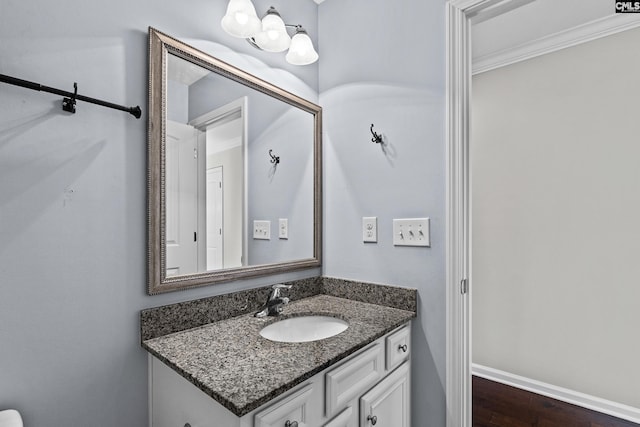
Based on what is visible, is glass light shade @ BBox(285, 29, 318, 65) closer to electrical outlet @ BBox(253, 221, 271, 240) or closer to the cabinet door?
electrical outlet @ BBox(253, 221, 271, 240)

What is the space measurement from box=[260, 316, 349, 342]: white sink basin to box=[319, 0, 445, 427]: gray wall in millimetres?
325

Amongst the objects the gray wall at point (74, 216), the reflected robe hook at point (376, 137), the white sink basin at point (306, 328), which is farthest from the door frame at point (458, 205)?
the gray wall at point (74, 216)

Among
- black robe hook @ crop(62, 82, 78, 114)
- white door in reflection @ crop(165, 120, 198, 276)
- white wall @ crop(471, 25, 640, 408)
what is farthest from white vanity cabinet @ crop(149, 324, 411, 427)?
white wall @ crop(471, 25, 640, 408)

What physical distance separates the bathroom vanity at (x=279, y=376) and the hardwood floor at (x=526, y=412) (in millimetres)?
1007

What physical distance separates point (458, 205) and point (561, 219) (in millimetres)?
1322

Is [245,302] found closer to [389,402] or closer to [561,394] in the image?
[389,402]

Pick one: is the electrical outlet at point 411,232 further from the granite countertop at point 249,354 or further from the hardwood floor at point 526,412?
the hardwood floor at point 526,412

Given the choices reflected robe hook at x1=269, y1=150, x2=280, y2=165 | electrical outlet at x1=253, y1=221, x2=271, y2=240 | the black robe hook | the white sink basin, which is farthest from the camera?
reflected robe hook at x1=269, y1=150, x2=280, y2=165

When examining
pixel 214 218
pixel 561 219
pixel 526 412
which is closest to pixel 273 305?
pixel 214 218

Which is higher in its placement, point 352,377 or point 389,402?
point 352,377

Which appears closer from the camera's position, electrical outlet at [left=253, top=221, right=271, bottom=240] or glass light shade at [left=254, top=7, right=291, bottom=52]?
glass light shade at [left=254, top=7, right=291, bottom=52]

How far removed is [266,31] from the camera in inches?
51.3

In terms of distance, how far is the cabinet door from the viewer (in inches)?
42.1

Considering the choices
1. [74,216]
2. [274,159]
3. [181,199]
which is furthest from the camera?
[274,159]
